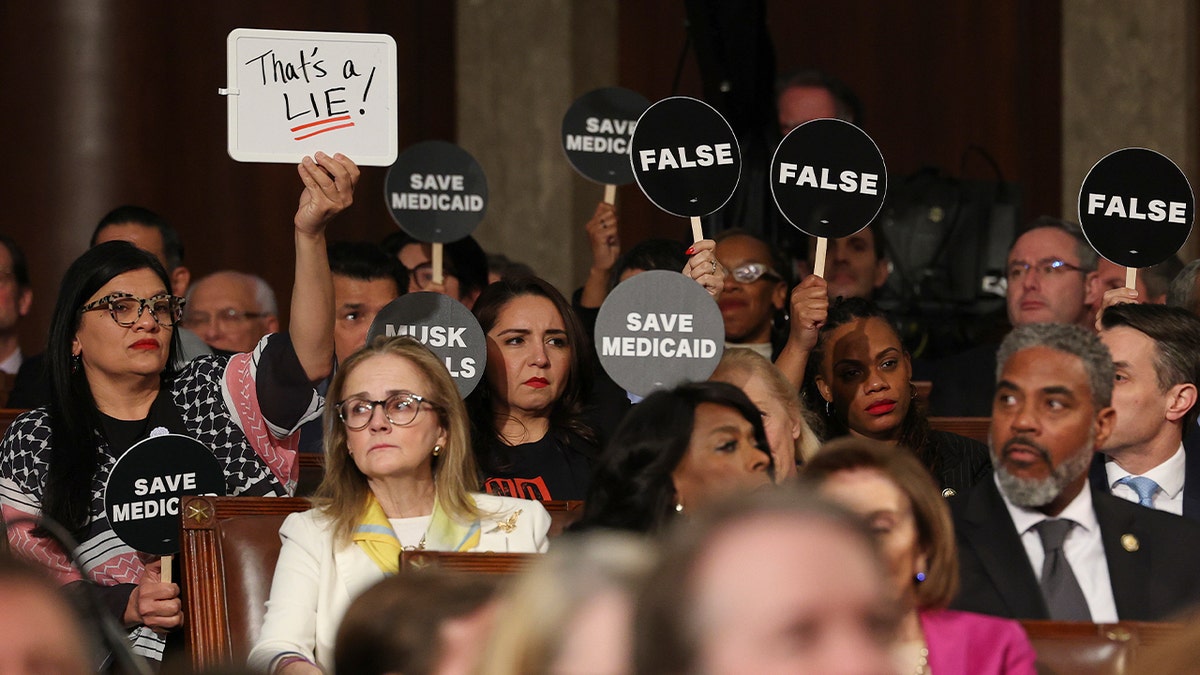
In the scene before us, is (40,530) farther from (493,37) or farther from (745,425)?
(493,37)

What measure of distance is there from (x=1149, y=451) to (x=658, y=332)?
125cm

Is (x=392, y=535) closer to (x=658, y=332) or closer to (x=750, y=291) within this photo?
(x=658, y=332)

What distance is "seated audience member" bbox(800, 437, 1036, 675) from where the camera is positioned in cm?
300

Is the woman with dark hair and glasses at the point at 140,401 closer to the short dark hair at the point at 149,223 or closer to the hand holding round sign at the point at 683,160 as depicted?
the hand holding round sign at the point at 683,160

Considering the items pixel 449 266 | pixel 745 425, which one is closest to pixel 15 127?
pixel 449 266

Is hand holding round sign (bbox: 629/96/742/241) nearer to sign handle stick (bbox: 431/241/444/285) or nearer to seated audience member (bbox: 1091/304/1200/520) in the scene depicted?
sign handle stick (bbox: 431/241/444/285)

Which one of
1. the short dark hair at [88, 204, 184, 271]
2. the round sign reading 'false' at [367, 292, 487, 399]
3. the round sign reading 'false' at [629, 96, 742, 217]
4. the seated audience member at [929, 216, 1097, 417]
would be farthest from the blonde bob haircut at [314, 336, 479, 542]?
the short dark hair at [88, 204, 184, 271]

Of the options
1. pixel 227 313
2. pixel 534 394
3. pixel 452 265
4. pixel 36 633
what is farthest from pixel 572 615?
pixel 227 313

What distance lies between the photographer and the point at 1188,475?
440 cm

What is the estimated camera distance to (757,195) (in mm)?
6492

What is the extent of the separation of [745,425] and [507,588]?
153 cm

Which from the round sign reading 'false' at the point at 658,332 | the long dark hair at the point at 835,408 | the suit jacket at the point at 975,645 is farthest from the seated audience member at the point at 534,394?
the suit jacket at the point at 975,645

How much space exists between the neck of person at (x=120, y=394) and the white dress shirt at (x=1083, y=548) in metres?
2.04

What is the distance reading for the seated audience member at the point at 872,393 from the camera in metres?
4.68
